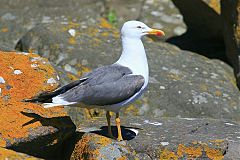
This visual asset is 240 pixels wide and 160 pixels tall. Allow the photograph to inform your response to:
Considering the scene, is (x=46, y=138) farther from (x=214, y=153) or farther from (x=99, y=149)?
(x=214, y=153)

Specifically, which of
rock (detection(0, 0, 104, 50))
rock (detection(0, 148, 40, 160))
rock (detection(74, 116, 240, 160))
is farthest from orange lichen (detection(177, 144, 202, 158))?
rock (detection(0, 0, 104, 50))

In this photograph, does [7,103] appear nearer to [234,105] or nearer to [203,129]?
[203,129]

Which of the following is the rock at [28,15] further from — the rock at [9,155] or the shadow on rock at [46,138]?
the rock at [9,155]

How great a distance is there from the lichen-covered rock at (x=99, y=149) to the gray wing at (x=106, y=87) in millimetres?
349

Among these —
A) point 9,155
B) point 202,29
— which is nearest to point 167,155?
point 9,155

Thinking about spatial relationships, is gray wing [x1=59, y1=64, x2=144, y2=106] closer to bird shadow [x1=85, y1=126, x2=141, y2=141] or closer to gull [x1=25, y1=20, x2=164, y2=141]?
gull [x1=25, y1=20, x2=164, y2=141]

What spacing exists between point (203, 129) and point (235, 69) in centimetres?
283

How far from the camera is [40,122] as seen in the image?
6.01 metres

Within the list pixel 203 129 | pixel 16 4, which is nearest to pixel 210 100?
pixel 203 129

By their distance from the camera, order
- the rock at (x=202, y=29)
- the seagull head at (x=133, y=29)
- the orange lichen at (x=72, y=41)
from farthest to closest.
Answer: the rock at (x=202, y=29)
the orange lichen at (x=72, y=41)
the seagull head at (x=133, y=29)

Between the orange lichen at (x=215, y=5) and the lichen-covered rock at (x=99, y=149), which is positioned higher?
the lichen-covered rock at (x=99, y=149)

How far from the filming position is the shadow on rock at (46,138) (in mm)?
5898

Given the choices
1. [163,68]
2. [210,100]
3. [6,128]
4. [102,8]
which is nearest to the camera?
[6,128]

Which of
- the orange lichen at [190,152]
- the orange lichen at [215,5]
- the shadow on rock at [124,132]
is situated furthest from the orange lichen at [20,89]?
the orange lichen at [215,5]
